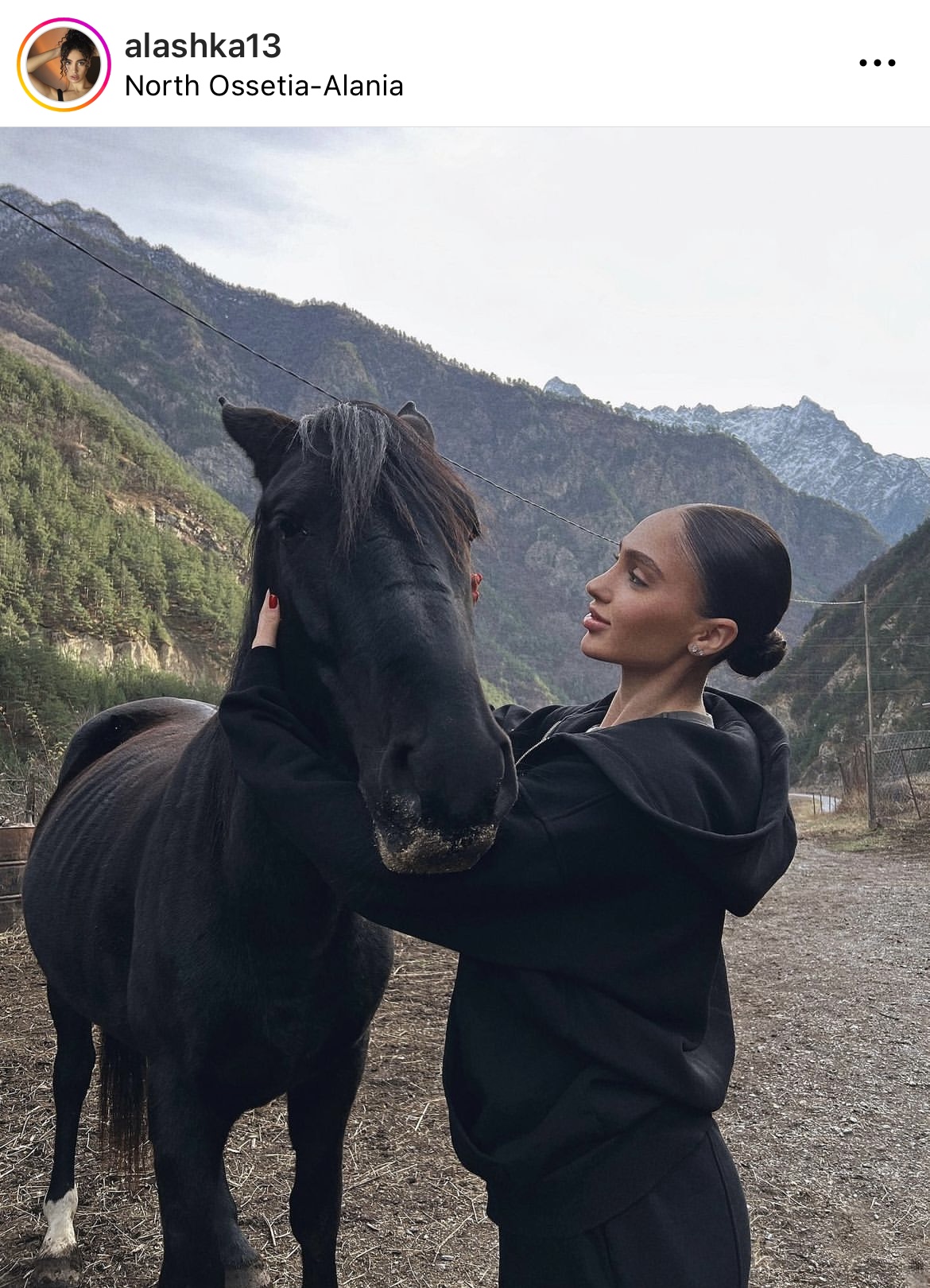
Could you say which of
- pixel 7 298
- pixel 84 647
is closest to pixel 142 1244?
pixel 84 647

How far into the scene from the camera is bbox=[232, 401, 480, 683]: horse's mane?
159cm

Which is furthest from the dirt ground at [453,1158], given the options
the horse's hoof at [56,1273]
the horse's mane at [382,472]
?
the horse's mane at [382,472]

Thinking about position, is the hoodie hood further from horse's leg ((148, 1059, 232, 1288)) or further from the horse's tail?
the horse's tail

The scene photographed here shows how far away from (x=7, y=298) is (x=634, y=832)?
343 feet

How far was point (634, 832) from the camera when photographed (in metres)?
1.34

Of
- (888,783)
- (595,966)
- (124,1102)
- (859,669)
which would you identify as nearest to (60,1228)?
(124,1102)

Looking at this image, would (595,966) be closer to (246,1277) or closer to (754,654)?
(754,654)

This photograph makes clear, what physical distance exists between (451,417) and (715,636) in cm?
13734

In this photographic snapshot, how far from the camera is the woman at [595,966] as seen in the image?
1303 millimetres

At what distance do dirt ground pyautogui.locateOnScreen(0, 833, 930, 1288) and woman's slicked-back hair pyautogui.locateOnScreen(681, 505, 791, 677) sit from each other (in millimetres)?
2580

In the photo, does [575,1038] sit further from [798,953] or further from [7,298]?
[7,298]

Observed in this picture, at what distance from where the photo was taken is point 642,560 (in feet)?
5.10

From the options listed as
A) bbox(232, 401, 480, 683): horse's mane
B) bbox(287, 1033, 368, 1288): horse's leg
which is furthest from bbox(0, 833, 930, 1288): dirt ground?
bbox(232, 401, 480, 683): horse's mane
